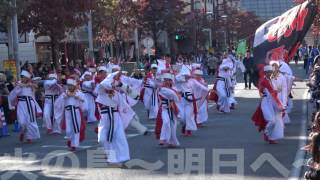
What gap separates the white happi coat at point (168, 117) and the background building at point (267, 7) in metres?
105

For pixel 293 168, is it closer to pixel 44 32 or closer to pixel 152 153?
pixel 152 153

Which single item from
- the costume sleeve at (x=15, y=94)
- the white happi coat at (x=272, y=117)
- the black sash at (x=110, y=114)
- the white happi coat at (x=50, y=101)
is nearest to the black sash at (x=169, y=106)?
the white happi coat at (x=272, y=117)

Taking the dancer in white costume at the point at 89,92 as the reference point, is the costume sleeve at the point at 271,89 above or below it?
above

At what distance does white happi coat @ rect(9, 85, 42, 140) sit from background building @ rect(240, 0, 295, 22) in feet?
339

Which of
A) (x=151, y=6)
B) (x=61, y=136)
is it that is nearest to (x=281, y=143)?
(x=61, y=136)

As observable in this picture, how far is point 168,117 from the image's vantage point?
14133 mm

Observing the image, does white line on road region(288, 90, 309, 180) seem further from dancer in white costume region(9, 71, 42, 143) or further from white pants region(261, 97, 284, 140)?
dancer in white costume region(9, 71, 42, 143)

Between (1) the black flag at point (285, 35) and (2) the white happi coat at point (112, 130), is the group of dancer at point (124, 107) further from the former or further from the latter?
(1) the black flag at point (285, 35)

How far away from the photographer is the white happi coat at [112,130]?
11.9 m

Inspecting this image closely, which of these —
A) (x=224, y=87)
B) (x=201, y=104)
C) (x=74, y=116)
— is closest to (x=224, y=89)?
(x=224, y=87)

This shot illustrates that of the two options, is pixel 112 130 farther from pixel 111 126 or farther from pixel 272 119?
pixel 272 119

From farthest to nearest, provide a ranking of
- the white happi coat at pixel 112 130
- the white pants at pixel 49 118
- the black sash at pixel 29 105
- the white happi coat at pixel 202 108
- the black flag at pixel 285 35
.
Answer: the white pants at pixel 49 118, the white happi coat at pixel 202 108, the black flag at pixel 285 35, the black sash at pixel 29 105, the white happi coat at pixel 112 130

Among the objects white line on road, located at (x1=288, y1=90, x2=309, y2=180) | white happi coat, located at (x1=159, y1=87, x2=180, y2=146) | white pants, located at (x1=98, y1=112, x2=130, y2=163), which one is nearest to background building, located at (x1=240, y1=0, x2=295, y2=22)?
white line on road, located at (x1=288, y1=90, x2=309, y2=180)

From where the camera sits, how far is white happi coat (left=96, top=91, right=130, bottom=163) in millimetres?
11859
